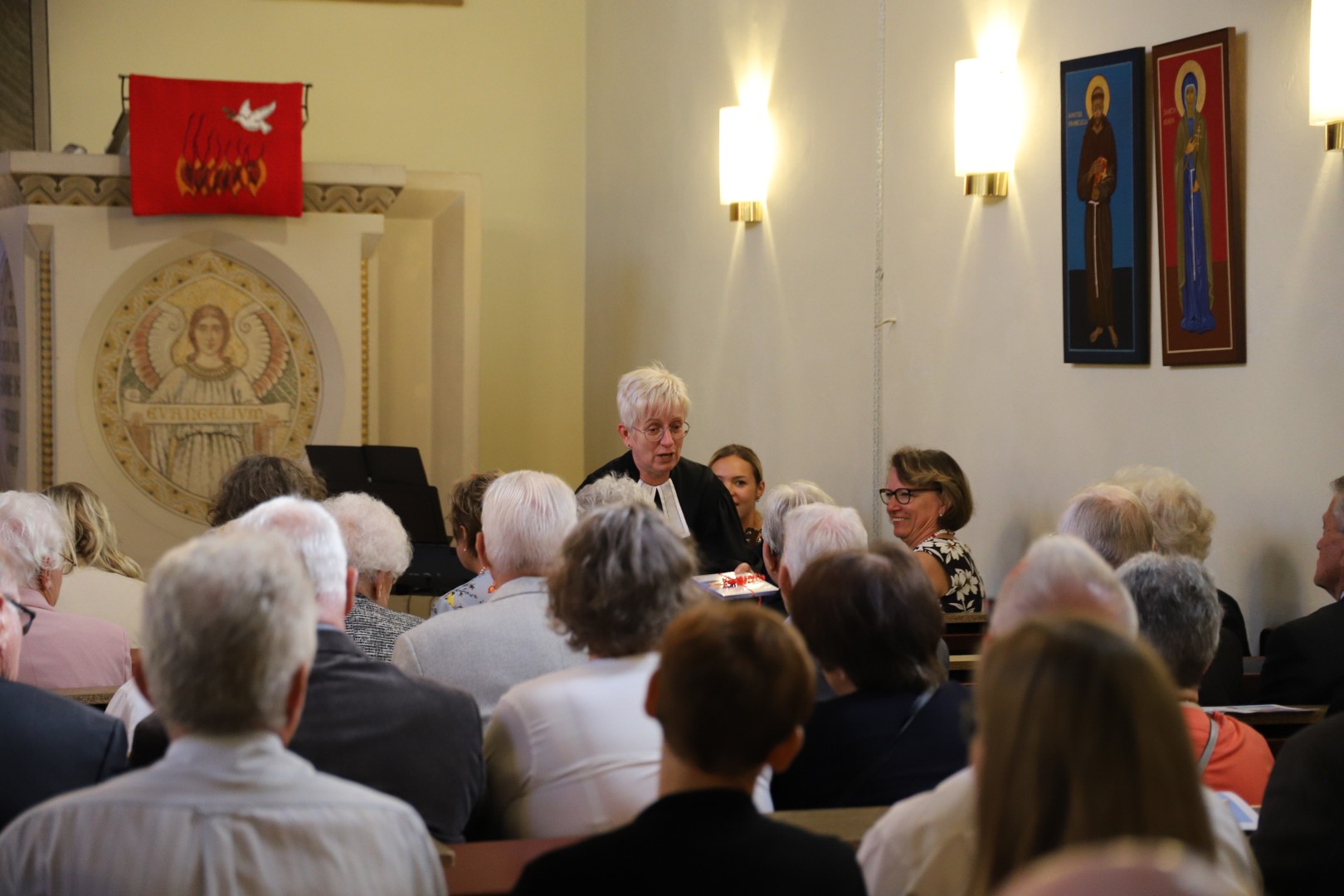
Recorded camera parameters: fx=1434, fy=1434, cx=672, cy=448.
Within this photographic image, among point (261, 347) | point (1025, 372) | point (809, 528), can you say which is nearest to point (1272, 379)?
point (1025, 372)

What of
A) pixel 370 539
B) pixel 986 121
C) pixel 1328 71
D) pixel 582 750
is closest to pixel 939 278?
pixel 986 121


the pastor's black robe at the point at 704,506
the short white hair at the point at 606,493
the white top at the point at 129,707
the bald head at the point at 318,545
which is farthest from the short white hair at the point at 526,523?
the pastor's black robe at the point at 704,506

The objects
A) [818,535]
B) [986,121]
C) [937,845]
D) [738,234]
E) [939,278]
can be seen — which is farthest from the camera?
[738,234]

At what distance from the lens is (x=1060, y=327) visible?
15.6 ft

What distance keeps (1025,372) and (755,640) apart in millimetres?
3543

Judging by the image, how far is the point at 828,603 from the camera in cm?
232

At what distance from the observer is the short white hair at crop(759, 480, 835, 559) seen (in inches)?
155

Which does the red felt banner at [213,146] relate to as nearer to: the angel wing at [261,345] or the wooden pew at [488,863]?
the angel wing at [261,345]

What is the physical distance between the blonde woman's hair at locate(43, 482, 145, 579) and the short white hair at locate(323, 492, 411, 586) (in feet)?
3.43

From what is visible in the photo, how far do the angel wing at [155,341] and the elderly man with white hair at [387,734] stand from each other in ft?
18.3

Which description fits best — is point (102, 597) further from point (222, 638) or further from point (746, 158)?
point (746, 158)

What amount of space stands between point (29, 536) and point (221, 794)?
2129mm

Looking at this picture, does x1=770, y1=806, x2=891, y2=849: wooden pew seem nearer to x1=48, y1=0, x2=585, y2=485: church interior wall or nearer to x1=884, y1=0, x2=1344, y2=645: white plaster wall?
x1=884, y1=0, x2=1344, y2=645: white plaster wall

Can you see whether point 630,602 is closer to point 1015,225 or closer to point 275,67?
point 1015,225
